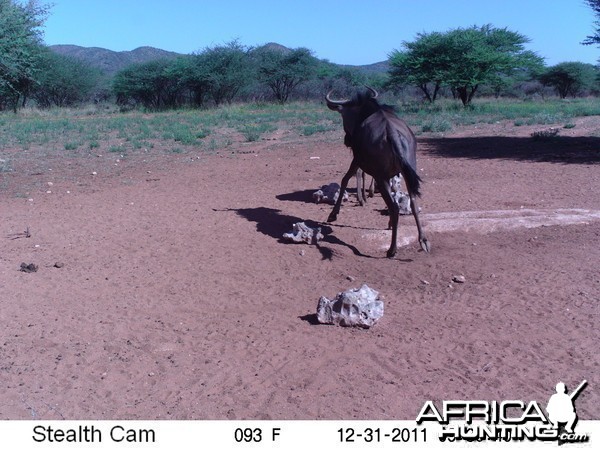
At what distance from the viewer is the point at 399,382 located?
457 cm

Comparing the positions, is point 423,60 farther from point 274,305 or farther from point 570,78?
point 274,305

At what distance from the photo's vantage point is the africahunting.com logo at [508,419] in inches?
144

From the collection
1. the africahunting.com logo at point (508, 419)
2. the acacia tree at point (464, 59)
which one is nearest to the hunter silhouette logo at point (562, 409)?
the africahunting.com logo at point (508, 419)

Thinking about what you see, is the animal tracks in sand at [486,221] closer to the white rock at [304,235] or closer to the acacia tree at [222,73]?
the white rock at [304,235]

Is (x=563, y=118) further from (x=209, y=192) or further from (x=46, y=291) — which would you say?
(x=46, y=291)

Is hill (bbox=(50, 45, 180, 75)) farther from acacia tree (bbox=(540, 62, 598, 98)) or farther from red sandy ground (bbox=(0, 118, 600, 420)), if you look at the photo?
red sandy ground (bbox=(0, 118, 600, 420))

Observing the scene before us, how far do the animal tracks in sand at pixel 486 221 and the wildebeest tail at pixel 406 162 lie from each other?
2.89ft

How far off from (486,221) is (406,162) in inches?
64.4

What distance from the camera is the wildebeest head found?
27.5 ft

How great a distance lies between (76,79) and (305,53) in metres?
18.7

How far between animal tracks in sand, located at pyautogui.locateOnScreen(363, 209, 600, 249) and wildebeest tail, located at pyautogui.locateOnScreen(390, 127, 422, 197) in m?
0.88

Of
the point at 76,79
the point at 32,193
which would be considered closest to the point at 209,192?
the point at 32,193

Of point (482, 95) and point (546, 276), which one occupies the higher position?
point (482, 95)

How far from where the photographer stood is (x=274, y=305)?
6.17 meters
